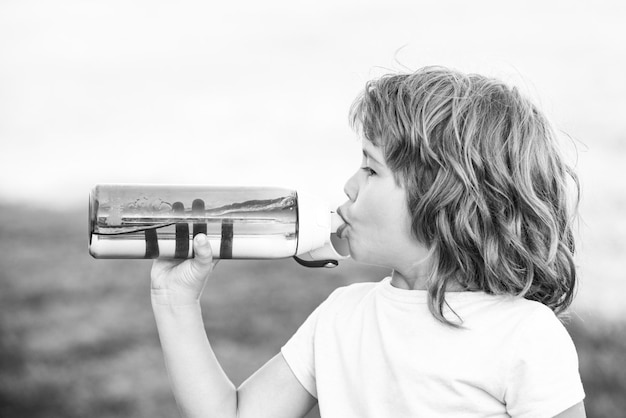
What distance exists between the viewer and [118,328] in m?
4.54

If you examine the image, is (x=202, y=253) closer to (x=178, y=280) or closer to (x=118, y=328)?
(x=178, y=280)

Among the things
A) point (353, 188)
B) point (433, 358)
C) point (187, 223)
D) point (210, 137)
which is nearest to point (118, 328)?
point (210, 137)

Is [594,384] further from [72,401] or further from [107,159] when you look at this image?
[107,159]

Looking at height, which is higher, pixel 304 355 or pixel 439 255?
pixel 439 255

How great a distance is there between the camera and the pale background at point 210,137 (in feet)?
14.2

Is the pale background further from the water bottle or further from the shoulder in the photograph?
the water bottle

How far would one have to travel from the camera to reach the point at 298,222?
6.32 ft

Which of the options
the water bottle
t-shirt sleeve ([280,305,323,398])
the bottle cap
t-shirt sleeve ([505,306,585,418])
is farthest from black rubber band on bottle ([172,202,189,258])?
t-shirt sleeve ([505,306,585,418])

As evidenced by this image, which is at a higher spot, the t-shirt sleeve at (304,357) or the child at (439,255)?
the child at (439,255)

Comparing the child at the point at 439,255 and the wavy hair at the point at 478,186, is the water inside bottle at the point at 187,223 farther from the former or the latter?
the wavy hair at the point at 478,186

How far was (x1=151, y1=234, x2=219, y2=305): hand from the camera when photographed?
1.98 m

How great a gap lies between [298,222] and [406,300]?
277 mm

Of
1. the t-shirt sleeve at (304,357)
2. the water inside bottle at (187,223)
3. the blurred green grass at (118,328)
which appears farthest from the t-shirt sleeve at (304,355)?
the blurred green grass at (118,328)

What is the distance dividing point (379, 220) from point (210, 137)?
13.1 ft
